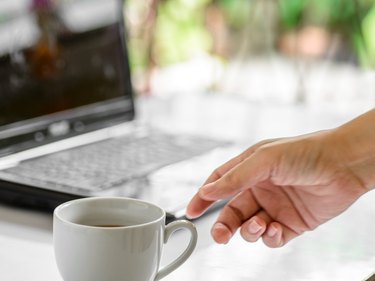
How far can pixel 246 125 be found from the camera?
5.51ft

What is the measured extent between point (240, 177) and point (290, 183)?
87 mm

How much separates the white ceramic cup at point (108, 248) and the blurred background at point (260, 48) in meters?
2.19

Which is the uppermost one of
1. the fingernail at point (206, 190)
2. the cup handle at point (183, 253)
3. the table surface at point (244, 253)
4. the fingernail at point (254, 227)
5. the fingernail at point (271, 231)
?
the fingernail at point (206, 190)

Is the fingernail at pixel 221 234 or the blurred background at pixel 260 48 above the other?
the fingernail at pixel 221 234

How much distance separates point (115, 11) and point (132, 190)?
510 millimetres

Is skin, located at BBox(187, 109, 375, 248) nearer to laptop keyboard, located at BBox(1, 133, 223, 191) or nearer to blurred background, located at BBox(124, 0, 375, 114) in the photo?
laptop keyboard, located at BBox(1, 133, 223, 191)

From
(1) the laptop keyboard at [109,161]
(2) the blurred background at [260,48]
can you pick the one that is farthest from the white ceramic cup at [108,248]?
(2) the blurred background at [260,48]

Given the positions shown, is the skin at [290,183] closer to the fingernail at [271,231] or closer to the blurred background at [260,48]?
the fingernail at [271,231]

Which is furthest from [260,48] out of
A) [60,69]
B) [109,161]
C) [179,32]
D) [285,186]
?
[285,186]

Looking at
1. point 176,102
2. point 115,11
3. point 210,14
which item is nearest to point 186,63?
point 210,14

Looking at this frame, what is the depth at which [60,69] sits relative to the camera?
52.1 inches

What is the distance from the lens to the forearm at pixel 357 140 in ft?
2.89

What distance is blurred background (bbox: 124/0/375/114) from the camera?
3.01 metres

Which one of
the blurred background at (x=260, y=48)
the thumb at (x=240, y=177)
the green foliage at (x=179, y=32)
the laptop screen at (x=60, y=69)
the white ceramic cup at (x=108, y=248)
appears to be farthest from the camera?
the green foliage at (x=179, y=32)
